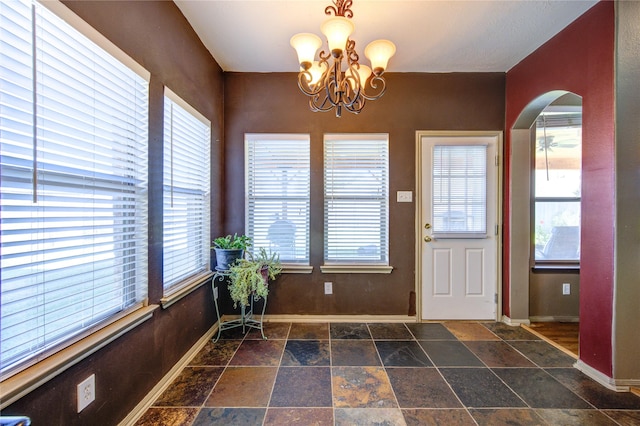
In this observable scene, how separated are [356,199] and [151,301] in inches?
78.9

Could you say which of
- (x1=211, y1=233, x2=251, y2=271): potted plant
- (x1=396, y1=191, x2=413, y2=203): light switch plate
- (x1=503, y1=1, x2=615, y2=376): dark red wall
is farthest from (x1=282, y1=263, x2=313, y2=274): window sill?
(x1=503, y1=1, x2=615, y2=376): dark red wall

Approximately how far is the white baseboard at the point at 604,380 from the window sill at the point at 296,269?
→ 2.29 m

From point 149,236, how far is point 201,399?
3.55 ft

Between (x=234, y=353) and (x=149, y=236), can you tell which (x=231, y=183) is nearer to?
(x=149, y=236)

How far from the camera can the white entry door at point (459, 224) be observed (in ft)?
9.21

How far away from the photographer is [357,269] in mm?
2822

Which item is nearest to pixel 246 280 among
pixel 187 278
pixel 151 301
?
pixel 187 278

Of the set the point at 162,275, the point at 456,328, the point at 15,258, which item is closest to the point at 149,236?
the point at 162,275

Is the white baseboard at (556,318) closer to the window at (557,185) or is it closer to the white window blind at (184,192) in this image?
the window at (557,185)

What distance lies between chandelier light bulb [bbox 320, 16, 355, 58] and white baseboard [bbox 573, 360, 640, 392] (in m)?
2.75

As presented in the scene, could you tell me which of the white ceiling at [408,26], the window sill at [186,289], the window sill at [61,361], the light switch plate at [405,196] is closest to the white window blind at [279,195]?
the window sill at [186,289]

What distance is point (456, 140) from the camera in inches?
110

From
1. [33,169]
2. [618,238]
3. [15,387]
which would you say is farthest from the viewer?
[618,238]

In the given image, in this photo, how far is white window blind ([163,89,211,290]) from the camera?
1844 mm
